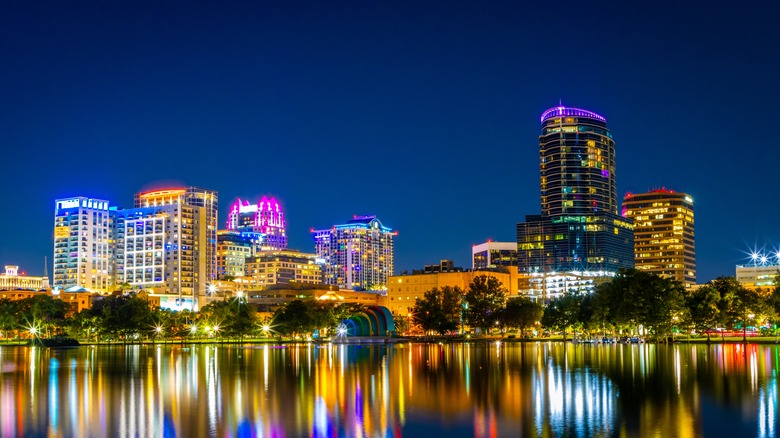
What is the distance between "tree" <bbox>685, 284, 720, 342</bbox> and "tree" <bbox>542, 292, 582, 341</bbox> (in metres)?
32.1

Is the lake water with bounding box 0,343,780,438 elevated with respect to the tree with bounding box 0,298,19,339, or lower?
lower

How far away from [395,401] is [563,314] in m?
145

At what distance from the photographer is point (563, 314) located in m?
190

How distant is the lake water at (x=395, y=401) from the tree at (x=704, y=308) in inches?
2894

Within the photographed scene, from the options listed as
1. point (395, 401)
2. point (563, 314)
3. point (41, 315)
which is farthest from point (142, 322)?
point (395, 401)

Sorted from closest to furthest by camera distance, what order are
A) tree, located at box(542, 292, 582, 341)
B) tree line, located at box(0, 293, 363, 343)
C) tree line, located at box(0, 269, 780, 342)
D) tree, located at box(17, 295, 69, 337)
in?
1. tree line, located at box(0, 269, 780, 342)
2. tree line, located at box(0, 293, 363, 343)
3. tree, located at box(542, 292, 582, 341)
4. tree, located at box(17, 295, 69, 337)

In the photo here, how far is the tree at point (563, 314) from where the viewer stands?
188163 millimetres

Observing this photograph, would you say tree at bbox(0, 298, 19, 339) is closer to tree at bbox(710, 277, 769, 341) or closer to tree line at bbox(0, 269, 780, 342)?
tree line at bbox(0, 269, 780, 342)

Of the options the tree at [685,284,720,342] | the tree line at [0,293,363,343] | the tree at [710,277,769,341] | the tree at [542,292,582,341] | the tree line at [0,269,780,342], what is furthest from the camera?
the tree at [542,292,582,341]

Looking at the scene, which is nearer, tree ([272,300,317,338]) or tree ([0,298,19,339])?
tree ([0,298,19,339])

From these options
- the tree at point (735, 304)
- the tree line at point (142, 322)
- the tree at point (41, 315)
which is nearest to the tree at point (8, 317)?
the tree line at point (142, 322)

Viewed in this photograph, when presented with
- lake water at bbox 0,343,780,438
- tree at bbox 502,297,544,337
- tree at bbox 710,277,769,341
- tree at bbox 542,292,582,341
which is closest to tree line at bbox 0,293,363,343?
tree at bbox 502,297,544,337

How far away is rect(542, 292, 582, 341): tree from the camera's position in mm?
188163

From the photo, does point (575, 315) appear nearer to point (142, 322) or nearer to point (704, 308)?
point (704, 308)
